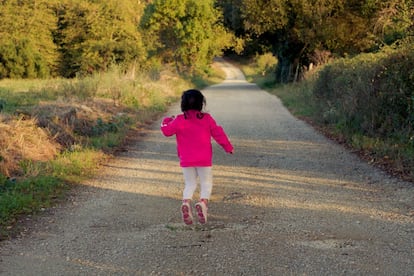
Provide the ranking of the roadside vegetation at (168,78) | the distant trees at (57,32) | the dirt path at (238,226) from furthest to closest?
the distant trees at (57,32) → the roadside vegetation at (168,78) → the dirt path at (238,226)

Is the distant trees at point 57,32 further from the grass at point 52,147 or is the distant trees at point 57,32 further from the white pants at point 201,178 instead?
the white pants at point 201,178

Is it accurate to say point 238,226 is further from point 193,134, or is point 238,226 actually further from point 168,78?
point 168,78

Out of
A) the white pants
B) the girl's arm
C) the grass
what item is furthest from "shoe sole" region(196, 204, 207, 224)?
the grass

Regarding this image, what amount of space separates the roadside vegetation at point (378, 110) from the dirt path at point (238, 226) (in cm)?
85

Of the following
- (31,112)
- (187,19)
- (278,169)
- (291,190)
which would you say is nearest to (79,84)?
(31,112)

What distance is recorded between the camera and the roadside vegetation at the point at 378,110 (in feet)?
29.6

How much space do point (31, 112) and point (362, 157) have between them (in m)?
7.84

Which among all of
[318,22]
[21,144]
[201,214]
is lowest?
[201,214]

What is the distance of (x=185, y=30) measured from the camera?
129 ft

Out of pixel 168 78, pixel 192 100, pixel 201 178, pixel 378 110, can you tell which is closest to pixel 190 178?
pixel 201 178

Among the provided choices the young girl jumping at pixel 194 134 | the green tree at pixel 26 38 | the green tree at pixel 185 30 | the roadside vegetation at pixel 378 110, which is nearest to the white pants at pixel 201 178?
the young girl jumping at pixel 194 134

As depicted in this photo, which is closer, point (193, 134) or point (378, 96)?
point (193, 134)

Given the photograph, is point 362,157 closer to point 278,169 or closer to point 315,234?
point 278,169

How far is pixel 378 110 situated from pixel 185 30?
3048cm
